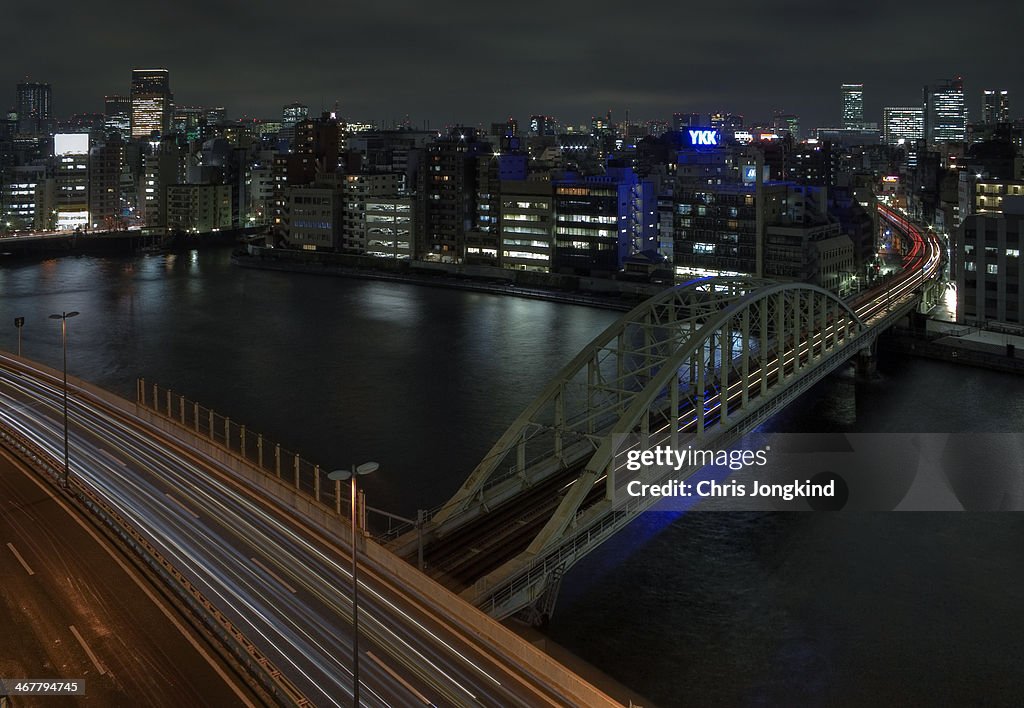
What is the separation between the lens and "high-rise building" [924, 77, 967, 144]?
229 feet

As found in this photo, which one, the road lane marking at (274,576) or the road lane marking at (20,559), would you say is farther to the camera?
the road lane marking at (20,559)

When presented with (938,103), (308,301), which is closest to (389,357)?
(308,301)

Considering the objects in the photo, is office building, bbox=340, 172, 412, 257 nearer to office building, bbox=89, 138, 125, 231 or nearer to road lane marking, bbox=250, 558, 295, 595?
office building, bbox=89, 138, 125, 231

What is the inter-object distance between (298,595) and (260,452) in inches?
108

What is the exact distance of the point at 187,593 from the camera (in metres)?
5.23

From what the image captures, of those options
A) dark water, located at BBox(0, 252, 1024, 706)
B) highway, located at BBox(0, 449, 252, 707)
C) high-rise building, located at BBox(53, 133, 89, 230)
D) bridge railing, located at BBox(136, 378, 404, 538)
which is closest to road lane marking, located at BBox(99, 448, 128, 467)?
bridge railing, located at BBox(136, 378, 404, 538)

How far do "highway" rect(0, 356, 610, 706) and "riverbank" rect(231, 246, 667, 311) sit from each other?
15.3m

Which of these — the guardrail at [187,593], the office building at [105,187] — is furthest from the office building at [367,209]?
the guardrail at [187,593]

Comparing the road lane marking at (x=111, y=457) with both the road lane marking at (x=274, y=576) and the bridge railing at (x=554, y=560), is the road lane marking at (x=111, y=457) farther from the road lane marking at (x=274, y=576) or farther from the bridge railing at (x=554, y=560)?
the bridge railing at (x=554, y=560)

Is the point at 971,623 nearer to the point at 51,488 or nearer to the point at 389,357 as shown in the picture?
the point at 51,488

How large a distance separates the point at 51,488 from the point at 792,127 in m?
84.2

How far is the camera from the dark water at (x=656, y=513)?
240 inches

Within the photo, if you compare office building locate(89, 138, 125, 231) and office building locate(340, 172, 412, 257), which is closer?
office building locate(340, 172, 412, 257)

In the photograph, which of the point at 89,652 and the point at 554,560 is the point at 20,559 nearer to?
the point at 89,652
